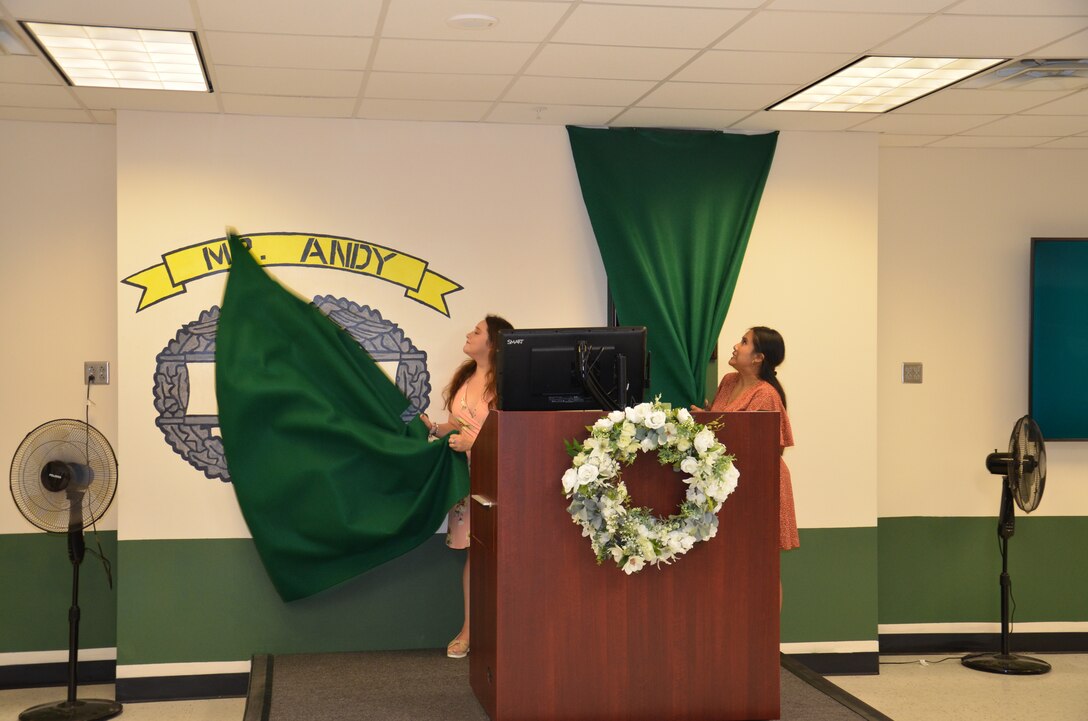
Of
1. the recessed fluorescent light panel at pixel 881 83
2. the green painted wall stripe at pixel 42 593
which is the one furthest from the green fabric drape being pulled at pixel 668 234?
the green painted wall stripe at pixel 42 593

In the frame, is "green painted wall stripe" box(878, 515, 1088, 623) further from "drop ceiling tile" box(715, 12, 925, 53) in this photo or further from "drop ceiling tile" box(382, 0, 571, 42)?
"drop ceiling tile" box(382, 0, 571, 42)

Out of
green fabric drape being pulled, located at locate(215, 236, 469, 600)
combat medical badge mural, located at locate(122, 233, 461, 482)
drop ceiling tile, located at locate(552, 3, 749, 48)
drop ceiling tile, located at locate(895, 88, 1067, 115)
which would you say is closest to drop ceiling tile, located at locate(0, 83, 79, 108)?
combat medical badge mural, located at locate(122, 233, 461, 482)

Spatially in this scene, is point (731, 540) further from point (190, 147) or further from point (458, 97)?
point (190, 147)

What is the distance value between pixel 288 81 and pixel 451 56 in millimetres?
827

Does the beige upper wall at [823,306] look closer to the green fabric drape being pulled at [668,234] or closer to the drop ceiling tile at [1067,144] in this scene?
the green fabric drape being pulled at [668,234]

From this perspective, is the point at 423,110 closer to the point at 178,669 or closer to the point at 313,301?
the point at 313,301

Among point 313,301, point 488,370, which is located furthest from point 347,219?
point 488,370

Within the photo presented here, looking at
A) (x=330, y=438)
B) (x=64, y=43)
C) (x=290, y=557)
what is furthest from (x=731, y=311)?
(x=64, y=43)

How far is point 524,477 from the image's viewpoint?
3.56 m

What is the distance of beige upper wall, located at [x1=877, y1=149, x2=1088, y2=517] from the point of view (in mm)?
6223

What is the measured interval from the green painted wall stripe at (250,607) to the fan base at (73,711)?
9.8 inches

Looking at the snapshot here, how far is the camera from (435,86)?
4812 mm

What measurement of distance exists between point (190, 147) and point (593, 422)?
2.81m

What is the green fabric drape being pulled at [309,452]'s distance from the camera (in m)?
5.12
